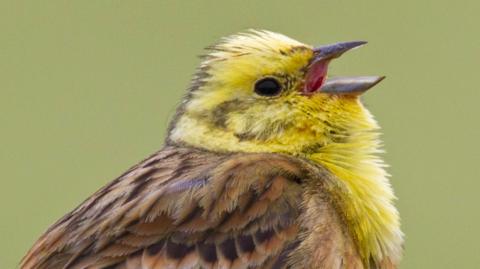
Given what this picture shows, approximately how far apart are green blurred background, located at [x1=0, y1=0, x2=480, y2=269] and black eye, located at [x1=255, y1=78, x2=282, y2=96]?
5.96 feet

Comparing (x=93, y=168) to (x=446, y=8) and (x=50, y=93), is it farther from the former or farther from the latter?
(x=446, y=8)

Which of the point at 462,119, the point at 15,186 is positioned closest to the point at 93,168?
the point at 15,186

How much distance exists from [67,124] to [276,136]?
3757 millimetres

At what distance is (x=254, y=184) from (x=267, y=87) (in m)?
0.57

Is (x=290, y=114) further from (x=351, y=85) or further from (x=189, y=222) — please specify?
(x=189, y=222)

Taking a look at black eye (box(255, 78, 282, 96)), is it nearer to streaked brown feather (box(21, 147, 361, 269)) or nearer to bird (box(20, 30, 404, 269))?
bird (box(20, 30, 404, 269))

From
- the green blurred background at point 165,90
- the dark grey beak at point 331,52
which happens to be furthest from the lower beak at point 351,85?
the green blurred background at point 165,90

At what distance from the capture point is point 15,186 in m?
10.4

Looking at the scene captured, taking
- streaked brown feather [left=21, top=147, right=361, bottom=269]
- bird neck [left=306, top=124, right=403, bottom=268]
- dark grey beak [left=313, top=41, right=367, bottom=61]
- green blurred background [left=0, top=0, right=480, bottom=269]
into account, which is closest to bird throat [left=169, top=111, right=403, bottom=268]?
bird neck [left=306, top=124, right=403, bottom=268]

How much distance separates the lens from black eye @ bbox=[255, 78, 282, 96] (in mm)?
7520

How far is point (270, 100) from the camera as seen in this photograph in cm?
751

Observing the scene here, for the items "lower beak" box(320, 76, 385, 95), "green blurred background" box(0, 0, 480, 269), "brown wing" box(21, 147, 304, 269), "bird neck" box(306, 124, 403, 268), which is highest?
"lower beak" box(320, 76, 385, 95)

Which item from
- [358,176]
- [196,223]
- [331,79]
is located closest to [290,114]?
[331,79]

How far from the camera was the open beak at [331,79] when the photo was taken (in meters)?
7.42
